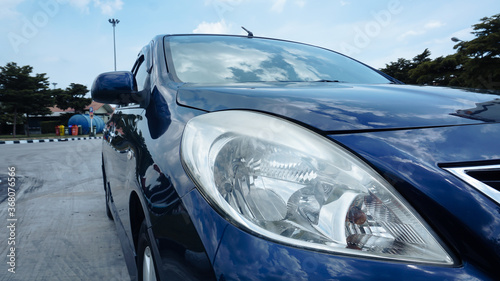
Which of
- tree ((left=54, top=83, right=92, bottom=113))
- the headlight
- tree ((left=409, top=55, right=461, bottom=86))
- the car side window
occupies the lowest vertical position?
tree ((left=54, top=83, right=92, bottom=113))

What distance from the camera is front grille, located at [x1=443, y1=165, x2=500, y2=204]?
790mm

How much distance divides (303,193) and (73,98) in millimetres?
55194

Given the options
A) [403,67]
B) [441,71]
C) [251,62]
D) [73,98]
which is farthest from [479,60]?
[73,98]

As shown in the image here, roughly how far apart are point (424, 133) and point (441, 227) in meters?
0.27

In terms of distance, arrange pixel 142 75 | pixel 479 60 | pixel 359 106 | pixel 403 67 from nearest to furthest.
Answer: pixel 359 106
pixel 142 75
pixel 479 60
pixel 403 67

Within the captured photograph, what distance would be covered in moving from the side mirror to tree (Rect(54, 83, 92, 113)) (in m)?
51.9

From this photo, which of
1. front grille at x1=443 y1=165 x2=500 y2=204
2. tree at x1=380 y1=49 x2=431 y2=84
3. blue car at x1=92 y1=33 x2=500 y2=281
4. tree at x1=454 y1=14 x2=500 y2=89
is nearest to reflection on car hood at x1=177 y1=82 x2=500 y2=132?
blue car at x1=92 y1=33 x2=500 y2=281

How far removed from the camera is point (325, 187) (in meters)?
0.90

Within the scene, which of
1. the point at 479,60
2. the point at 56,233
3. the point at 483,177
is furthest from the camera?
the point at 479,60

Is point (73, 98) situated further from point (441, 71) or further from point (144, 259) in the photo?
point (144, 259)

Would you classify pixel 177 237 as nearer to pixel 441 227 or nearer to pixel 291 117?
pixel 291 117

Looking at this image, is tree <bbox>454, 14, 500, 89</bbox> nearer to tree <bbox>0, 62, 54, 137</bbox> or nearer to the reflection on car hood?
the reflection on car hood

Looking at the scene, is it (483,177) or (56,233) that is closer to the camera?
(483,177)

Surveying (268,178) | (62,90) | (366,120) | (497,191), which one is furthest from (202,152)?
(62,90)
